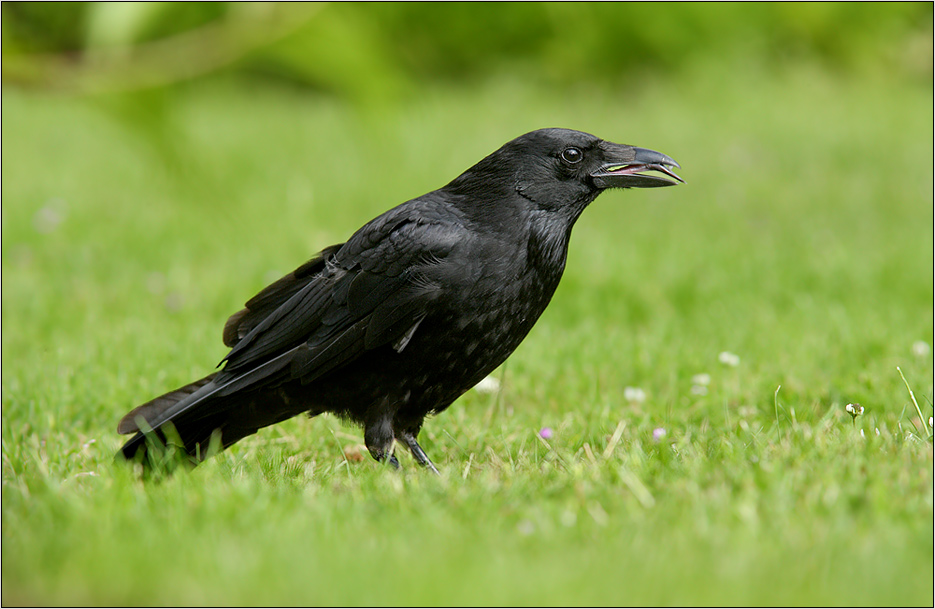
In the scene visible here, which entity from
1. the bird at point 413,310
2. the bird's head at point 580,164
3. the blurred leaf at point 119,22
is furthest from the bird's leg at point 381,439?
the blurred leaf at point 119,22

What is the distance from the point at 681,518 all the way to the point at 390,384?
1156mm

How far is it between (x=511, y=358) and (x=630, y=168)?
1409 mm

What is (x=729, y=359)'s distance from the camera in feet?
13.9

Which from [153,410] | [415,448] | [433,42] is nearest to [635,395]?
[415,448]

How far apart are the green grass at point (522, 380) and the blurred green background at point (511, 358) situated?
14 mm

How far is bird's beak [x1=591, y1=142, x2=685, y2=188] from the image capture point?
3354mm

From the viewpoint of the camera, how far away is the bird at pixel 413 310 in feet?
10.2

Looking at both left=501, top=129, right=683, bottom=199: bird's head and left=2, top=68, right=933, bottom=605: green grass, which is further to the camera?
left=501, top=129, right=683, bottom=199: bird's head

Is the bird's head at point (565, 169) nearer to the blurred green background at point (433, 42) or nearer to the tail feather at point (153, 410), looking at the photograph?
the blurred green background at point (433, 42)

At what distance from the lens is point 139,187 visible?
24.7 ft

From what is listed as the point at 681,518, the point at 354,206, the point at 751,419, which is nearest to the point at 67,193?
the point at 354,206

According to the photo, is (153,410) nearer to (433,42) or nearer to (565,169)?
(565,169)

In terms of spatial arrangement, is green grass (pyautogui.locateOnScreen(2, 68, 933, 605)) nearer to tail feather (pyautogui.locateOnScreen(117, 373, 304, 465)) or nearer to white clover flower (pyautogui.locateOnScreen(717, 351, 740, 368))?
white clover flower (pyautogui.locateOnScreen(717, 351, 740, 368))

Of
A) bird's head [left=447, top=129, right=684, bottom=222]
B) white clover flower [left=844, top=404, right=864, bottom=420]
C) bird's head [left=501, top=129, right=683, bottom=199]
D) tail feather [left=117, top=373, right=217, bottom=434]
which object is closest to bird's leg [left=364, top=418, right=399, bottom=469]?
tail feather [left=117, top=373, right=217, bottom=434]
